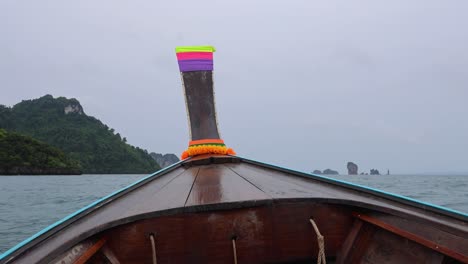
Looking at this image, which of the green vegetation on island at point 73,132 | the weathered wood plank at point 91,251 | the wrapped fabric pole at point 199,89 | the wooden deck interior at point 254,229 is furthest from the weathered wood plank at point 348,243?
the green vegetation on island at point 73,132

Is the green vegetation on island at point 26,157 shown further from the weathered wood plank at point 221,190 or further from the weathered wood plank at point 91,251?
the weathered wood plank at point 91,251

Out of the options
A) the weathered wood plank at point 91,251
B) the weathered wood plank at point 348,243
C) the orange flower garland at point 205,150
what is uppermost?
the orange flower garland at point 205,150

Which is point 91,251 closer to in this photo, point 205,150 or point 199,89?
point 205,150

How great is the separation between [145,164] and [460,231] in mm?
63441

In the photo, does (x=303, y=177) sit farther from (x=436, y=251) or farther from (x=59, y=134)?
(x=59, y=134)

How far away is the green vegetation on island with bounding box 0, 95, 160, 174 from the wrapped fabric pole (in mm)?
54705

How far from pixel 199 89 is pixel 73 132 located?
58.3m

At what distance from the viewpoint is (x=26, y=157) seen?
43219 millimetres

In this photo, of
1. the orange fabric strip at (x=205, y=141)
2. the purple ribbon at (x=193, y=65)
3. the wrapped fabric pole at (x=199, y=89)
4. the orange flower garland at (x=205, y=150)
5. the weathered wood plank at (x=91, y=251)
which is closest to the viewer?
the weathered wood plank at (x=91, y=251)

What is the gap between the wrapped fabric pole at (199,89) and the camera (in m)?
4.30

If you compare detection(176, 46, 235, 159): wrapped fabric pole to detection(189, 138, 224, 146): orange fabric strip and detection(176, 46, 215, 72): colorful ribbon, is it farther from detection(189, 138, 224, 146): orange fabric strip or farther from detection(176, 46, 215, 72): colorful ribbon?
detection(189, 138, 224, 146): orange fabric strip

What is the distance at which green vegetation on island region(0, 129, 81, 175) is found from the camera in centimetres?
4156

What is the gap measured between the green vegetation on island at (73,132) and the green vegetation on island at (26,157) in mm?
7432

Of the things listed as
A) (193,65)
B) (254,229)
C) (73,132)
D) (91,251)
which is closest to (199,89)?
(193,65)
